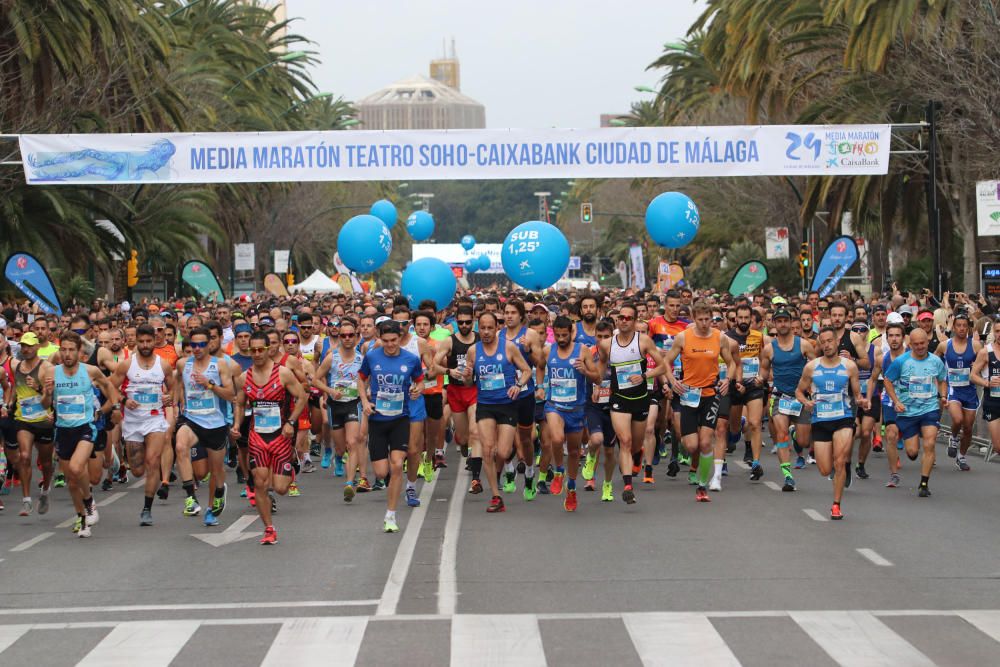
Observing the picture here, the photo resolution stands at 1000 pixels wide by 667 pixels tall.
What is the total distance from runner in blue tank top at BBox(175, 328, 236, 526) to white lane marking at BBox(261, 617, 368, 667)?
497 centimetres

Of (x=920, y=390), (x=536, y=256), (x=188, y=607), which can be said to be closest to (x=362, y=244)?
(x=536, y=256)

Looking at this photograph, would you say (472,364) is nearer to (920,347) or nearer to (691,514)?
(691,514)

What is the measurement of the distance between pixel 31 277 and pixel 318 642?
20029mm

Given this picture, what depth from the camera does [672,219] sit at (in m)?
31.8

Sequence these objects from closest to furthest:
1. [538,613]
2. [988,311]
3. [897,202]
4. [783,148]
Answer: [538,613], [988,311], [783,148], [897,202]

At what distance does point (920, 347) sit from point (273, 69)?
147 feet

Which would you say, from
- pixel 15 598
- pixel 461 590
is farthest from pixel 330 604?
pixel 15 598

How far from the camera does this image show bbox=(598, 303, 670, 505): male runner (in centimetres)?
1479

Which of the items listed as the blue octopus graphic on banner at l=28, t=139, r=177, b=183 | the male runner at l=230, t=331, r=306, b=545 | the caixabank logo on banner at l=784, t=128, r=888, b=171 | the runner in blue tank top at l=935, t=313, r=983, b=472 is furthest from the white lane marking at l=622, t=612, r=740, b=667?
the blue octopus graphic on banner at l=28, t=139, r=177, b=183

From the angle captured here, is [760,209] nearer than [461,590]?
No

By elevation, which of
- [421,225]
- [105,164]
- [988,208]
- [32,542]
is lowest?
[32,542]

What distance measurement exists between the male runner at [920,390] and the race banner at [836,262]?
48.1ft

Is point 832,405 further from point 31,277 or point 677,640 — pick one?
point 31,277

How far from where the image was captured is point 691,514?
1433 centimetres
